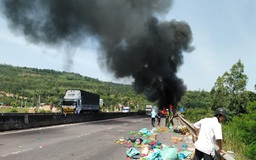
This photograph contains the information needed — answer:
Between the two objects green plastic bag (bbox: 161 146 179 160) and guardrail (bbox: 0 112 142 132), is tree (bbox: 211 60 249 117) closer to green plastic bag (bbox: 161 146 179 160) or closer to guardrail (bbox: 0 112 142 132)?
guardrail (bbox: 0 112 142 132)

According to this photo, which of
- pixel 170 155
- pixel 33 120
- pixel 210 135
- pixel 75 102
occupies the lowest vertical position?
pixel 170 155

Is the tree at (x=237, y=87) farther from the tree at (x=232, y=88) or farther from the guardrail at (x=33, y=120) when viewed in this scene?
the guardrail at (x=33, y=120)

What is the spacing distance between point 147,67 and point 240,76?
20.5 m

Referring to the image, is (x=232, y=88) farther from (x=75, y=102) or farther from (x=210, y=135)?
(x=210, y=135)

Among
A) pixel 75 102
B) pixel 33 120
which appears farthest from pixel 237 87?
pixel 33 120

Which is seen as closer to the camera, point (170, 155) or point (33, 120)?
point (170, 155)

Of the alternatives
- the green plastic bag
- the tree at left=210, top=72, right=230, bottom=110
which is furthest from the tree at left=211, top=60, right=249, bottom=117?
the green plastic bag

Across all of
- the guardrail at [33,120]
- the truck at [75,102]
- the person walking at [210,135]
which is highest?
the truck at [75,102]

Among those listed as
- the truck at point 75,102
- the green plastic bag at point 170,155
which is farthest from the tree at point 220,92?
the green plastic bag at point 170,155

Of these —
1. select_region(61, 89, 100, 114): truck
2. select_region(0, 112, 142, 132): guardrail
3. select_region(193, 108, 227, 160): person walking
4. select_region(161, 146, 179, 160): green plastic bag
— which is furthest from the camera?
select_region(61, 89, 100, 114): truck

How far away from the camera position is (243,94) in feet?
195

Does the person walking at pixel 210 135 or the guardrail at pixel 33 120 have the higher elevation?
the guardrail at pixel 33 120

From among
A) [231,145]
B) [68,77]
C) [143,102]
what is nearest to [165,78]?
[231,145]

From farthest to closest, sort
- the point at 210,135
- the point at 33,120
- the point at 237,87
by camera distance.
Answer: the point at 237,87, the point at 33,120, the point at 210,135
